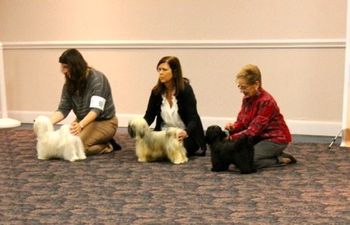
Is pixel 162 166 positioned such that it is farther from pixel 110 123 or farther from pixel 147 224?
pixel 147 224

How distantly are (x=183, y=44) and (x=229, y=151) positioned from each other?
2.31m

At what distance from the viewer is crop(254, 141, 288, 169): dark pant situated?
4.02 m

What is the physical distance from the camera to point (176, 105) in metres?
4.39

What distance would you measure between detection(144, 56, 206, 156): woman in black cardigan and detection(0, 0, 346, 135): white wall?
57.2 inches

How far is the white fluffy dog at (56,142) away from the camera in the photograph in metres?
4.31

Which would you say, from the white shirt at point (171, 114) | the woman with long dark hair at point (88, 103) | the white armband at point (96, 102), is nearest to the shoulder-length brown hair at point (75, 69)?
the woman with long dark hair at point (88, 103)

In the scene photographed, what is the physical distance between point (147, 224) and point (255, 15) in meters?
3.31

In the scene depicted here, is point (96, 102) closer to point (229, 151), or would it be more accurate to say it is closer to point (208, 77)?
point (229, 151)

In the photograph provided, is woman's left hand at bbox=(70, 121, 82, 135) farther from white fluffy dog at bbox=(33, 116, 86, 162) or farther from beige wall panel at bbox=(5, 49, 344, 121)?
beige wall panel at bbox=(5, 49, 344, 121)

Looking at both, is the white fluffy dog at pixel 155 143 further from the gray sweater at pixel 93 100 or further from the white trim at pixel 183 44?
the white trim at pixel 183 44

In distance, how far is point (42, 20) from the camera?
6.41m

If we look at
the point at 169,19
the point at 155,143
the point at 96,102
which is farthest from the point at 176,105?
the point at 169,19

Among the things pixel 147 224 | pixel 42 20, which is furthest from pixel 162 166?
pixel 42 20

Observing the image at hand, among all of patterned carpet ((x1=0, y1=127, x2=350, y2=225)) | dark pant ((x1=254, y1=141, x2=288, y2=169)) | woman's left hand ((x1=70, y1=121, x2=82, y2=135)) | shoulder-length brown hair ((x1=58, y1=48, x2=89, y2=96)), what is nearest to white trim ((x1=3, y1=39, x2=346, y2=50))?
patterned carpet ((x1=0, y1=127, x2=350, y2=225))
